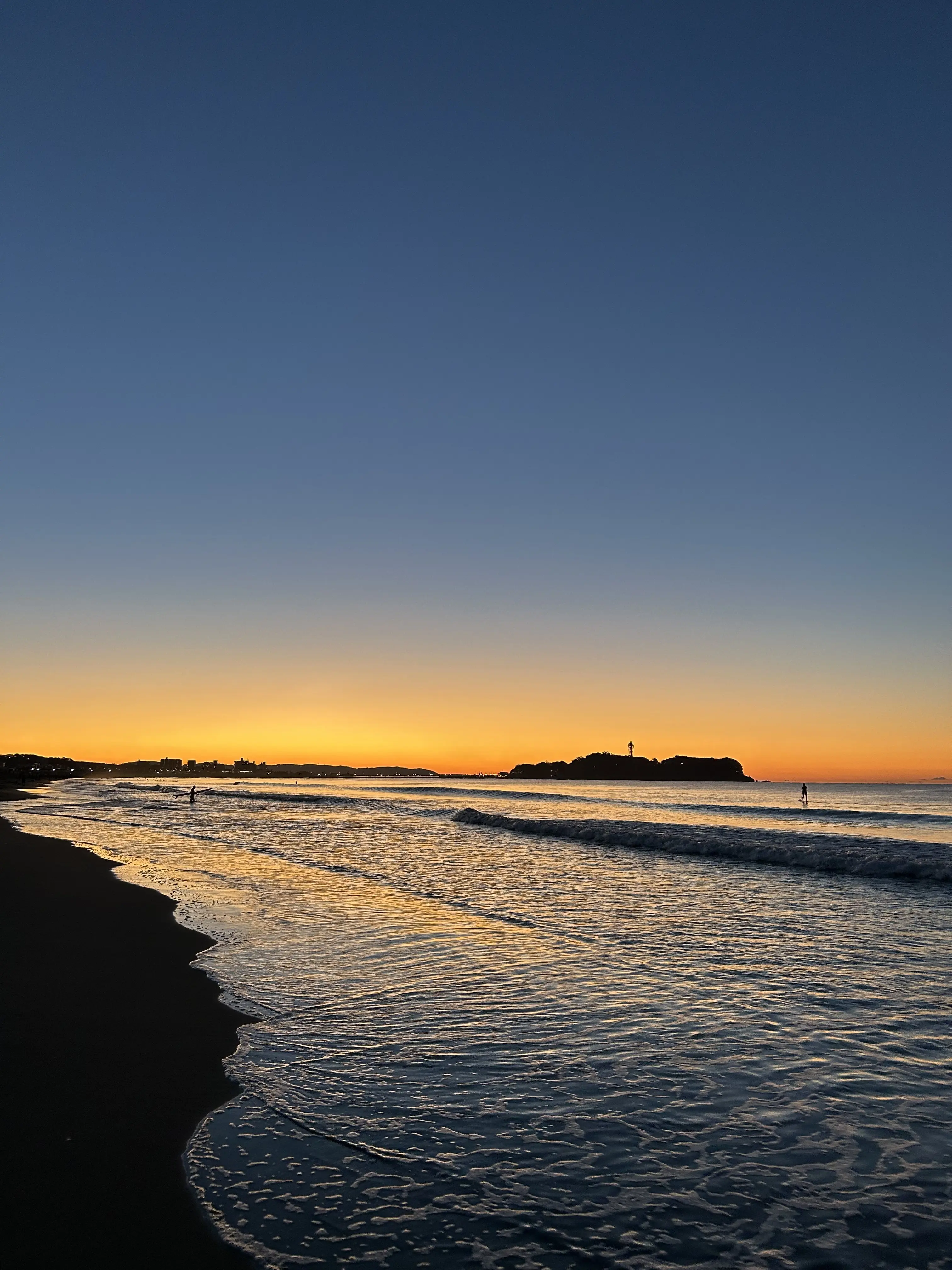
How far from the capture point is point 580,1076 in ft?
21.5

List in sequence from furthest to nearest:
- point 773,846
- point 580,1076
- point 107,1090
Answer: point 773,846, point 580,1076, point 107,1090

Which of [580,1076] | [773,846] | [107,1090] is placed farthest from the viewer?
[773,846]

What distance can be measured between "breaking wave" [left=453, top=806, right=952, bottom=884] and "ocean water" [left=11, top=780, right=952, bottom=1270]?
5.26 m

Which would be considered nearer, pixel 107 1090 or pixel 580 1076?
pixel 107 1090

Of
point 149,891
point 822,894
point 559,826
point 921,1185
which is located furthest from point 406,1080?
point 559,826

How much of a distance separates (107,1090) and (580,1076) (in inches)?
154

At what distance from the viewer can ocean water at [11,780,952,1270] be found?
428 centimetres

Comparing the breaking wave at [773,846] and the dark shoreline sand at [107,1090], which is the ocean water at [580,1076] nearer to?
the dark shoreline sand at [107,1090]

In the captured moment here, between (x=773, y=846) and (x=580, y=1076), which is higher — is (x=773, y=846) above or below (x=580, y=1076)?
below

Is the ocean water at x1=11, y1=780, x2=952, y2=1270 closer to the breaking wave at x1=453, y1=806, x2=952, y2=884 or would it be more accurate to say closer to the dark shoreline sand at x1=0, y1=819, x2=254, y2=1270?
A: the dark shoreline sand at x1=0, y1=819, x2=254, y2=1270

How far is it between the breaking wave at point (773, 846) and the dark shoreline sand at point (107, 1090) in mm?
20540

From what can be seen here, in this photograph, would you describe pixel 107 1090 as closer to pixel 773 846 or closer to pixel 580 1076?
pixel 580 1076

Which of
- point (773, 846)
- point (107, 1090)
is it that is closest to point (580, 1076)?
point (107, 1090)

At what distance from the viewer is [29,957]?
10219 mm
